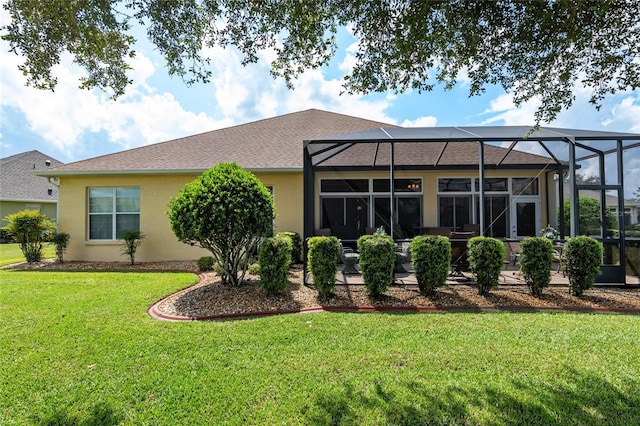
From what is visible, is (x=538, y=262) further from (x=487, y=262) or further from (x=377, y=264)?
(x=377, y=264)

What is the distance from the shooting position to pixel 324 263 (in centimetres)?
615

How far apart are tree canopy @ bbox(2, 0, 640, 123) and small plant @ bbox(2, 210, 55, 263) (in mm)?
9282

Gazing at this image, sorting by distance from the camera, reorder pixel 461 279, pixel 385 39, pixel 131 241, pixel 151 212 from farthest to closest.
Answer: pixel 151 212 → pixel 131 241 → pixel 461 279 → pixel 385 39

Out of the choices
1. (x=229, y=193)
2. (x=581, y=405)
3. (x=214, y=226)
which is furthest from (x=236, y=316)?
(x=581, y=405)

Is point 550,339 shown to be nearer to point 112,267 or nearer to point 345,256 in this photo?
point 345,256

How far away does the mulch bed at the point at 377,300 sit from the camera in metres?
5.69

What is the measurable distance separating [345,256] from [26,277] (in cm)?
897

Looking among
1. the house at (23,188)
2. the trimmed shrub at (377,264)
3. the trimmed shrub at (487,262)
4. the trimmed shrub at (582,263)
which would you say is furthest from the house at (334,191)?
the house at (23,188)

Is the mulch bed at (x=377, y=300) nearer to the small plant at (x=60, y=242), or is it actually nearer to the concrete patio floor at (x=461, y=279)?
the concrete patio floor at (x=461, y=279)

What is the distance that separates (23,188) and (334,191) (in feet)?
78.0

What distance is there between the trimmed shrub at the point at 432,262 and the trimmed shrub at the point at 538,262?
5.53ft

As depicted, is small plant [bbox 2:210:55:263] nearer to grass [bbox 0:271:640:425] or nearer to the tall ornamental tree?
grass [bbox 0:271:640:425]

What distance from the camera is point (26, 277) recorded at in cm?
859

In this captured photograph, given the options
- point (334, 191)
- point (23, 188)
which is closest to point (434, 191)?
point (334, 191)
